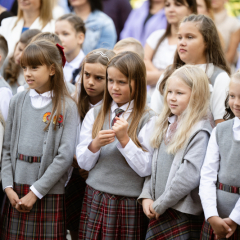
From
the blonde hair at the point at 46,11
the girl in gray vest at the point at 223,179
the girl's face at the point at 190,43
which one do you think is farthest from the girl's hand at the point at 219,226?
the blonde hair at the point at 46,11

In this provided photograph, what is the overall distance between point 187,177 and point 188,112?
16.6 inches

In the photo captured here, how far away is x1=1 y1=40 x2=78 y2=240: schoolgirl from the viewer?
2.79 m

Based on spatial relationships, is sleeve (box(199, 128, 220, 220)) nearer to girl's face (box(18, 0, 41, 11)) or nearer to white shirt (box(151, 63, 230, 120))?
white shirt (box(151, 63, 230, 120))

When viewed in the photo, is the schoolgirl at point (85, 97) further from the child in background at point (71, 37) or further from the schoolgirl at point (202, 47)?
the child in background at point (71, 37)

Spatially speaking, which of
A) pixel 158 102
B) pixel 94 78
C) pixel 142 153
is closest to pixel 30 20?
pixel 94 78

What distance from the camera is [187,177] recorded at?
2406 mm

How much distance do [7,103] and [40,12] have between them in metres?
1.68

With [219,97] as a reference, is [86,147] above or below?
below

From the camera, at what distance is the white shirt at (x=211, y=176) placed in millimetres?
2309

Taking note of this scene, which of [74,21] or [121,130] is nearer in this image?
[121,130]

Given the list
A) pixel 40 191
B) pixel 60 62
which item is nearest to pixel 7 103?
pixel 60 62

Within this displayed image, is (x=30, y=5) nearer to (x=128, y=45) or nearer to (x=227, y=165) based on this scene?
(x=128, y=45)

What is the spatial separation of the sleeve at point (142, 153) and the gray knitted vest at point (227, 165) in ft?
1.59

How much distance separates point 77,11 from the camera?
16.2 ft
